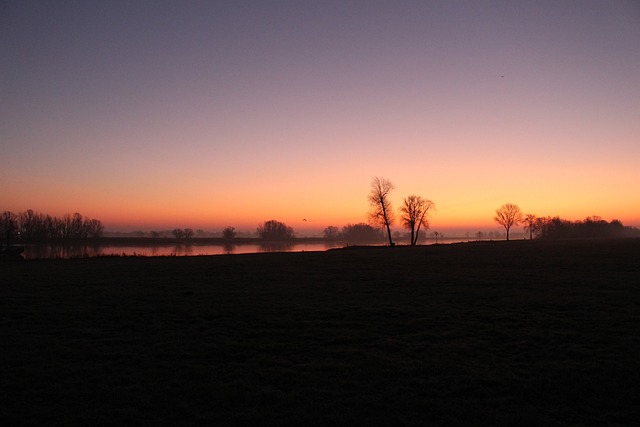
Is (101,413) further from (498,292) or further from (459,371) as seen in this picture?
(498,292)

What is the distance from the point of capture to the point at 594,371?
6.96 m

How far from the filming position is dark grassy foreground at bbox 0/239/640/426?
5.66 meters

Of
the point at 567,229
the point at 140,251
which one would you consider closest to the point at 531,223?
the point at 567,229

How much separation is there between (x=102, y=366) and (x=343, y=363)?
Answer: 4.76 m

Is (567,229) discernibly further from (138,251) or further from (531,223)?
(138,251)

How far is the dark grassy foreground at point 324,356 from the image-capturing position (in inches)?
223

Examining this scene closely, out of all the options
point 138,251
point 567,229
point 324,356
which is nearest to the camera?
point 324,356

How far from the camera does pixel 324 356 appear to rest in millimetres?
7934

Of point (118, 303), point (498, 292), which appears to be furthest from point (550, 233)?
point (118, 303)

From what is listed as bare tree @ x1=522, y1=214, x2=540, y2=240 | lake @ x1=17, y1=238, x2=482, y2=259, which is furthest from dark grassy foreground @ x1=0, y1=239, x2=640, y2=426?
bare tree @ x1=522, y1=214, x2=540, y2=240

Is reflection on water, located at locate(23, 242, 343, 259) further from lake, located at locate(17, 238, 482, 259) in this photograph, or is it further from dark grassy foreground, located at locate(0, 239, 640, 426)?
dark grassy foreground, located at locate(0, 239, 640, 426)

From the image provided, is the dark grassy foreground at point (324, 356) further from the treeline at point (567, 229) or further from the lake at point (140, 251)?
the treeline at point (567, 229)

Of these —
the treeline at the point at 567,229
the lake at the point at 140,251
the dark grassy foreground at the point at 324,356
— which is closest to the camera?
the dark grassy foreground at the point at 324,356

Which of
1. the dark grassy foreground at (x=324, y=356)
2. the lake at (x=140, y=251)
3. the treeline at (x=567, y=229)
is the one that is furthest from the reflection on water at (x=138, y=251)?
the treeline at (x=567, y=229)
